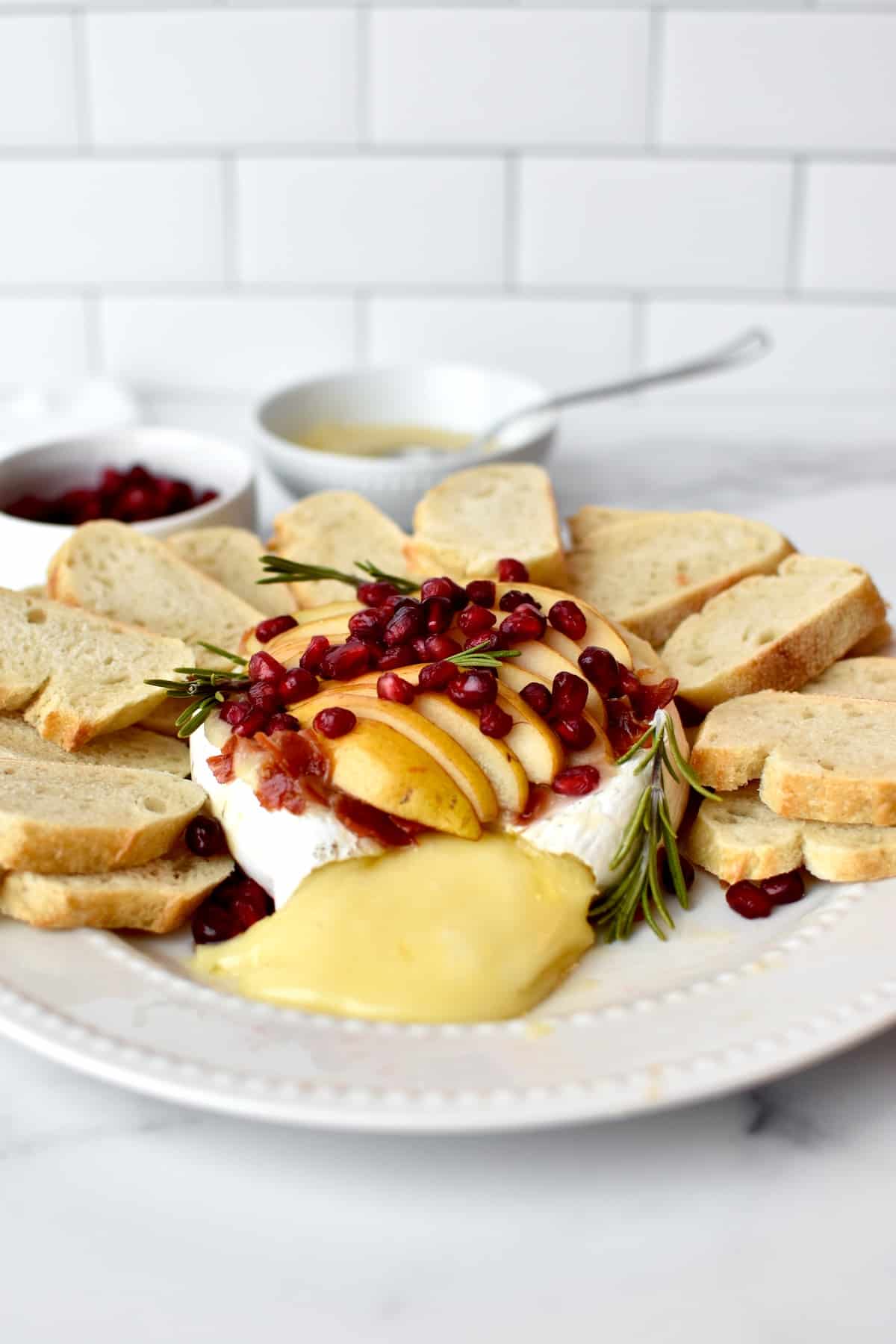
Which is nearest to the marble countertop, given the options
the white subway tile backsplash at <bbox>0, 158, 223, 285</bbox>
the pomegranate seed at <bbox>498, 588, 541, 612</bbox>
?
the pomegranate seed at <bbox>498, 588, 541, 612</bbox>

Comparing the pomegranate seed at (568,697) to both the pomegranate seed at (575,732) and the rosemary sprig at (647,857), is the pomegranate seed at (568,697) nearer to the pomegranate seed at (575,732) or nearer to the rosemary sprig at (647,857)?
the pomegranate seed at (575,732)

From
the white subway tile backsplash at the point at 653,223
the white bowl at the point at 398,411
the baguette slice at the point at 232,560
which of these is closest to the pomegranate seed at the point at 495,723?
the baguette slice at the point at 232,560

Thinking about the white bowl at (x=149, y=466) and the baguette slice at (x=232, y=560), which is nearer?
the baguette slice at (x=232, y=560)

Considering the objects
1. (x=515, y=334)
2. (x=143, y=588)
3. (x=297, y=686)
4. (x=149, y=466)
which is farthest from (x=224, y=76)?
(x=297, y=686)

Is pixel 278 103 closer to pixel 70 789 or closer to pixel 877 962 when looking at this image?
pixel 70 789

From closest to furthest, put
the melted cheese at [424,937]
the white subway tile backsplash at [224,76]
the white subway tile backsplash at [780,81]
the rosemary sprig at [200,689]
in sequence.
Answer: the melted cheese at [424,937] → the rosemary sprig at [200,689] → the white subway tile backsplash at [780,81] → the white subway tile backsplash at [224,76]

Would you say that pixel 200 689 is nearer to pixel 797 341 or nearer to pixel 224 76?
pixel 224 76
